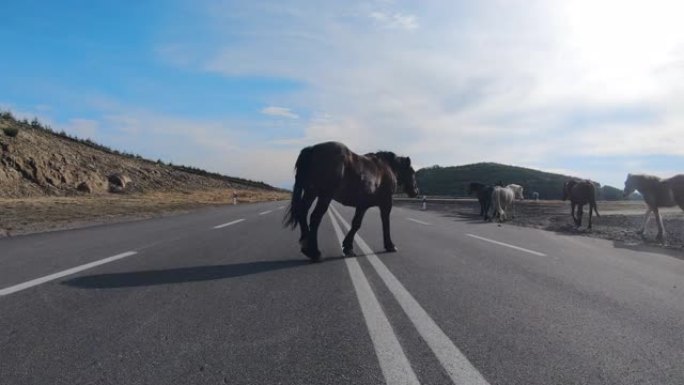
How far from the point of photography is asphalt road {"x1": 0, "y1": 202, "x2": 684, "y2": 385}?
9.64 ft

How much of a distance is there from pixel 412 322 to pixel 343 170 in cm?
403

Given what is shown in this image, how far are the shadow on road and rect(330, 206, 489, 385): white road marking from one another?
6.23 ft

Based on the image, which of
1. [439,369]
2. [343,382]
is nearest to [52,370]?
[343,382]

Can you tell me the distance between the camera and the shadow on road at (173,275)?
215 inches

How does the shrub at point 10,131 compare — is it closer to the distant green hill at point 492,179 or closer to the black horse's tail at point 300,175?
the black horse's tail at point 300,175

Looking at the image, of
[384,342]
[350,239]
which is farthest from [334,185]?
[384,342]

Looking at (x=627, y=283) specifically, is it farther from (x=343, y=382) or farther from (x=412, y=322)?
(x=343, y=382)

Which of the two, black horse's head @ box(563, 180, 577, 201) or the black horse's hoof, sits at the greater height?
black horse's head @ box(563, 180, 577, 201)

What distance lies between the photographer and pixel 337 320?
158 inches

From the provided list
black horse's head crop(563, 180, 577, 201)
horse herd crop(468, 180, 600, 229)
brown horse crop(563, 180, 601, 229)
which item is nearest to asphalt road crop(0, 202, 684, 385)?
brown horse crop(563, 180, 601, 229)

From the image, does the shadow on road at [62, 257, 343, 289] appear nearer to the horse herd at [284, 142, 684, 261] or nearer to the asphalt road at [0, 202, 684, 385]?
the asphalt road at [0, 202, 684, 385]

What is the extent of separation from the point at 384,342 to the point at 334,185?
4.25 metres

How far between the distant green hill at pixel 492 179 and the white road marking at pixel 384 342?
175 ft

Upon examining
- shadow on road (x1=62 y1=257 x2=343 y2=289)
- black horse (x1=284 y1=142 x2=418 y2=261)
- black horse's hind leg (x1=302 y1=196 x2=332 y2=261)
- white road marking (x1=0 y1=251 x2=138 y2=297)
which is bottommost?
white road marking (x1=0 y1=251 x2=138 y2=297)
